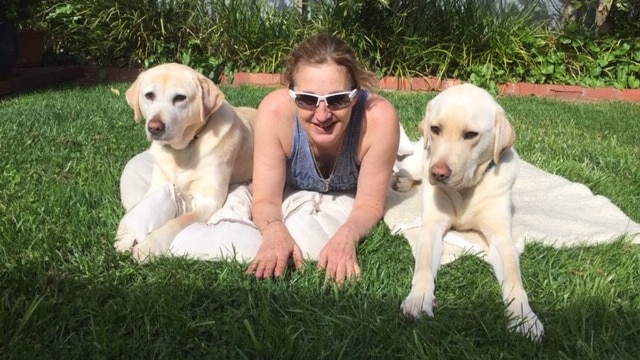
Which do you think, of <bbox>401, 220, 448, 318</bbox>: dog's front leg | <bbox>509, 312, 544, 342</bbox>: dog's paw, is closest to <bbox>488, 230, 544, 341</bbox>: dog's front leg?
<bbox>509, 312, 544, 342</bbox>: dog's paw

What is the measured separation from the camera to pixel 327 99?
2.98 meters

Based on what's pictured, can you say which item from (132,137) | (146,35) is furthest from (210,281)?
(146,35)

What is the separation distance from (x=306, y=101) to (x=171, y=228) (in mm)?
986

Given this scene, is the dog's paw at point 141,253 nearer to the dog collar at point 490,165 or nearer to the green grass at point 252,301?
the green grass at point 252,301

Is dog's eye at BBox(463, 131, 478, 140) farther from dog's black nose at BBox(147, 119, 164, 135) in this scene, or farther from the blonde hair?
dog's black nose at BBox(147, 119, 164, 135)

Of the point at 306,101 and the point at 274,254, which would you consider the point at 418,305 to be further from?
the point at 306,101

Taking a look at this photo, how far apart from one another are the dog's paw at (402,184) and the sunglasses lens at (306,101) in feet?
4.49

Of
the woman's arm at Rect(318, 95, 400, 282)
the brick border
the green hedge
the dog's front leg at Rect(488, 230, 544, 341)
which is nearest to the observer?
the dog's front leg at Rect(488, 230, 544, 341)

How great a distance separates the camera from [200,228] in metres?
3.12

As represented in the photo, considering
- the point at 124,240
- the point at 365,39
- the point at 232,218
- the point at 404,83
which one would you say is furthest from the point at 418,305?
the point at 365,39

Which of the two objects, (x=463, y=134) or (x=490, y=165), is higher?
(x=463, y=134)

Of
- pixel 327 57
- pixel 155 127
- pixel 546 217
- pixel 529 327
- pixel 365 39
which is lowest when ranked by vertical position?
pixel 365 39

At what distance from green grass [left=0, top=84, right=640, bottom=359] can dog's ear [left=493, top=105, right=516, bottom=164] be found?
1.91ft

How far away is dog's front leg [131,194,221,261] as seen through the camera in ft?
9.49
